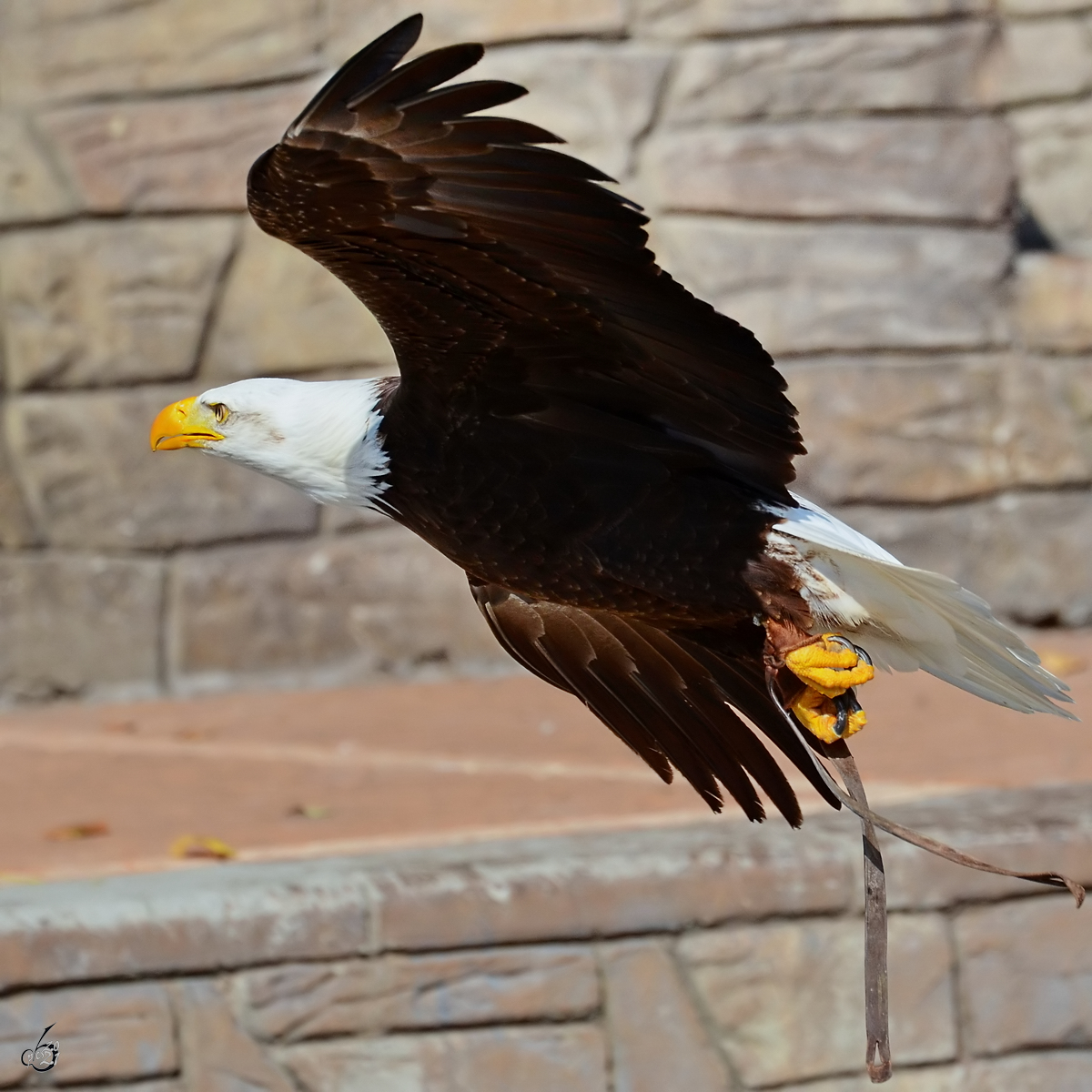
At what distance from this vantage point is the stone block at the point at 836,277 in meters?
4.50

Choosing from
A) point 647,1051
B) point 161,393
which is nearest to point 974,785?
point 647,1051

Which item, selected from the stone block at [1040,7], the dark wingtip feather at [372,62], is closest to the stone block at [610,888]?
the dark wingtip feather at [372,62]

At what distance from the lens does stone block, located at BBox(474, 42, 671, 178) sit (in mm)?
4449

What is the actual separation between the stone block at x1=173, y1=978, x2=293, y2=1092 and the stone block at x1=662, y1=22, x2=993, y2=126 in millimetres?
2683

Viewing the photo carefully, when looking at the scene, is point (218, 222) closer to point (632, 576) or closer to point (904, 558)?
point (904, 558)

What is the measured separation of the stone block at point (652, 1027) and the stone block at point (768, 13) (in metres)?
2.61

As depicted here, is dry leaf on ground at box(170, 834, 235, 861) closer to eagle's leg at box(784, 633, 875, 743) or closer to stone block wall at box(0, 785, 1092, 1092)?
stone block wall at box(0, 785, 1092, 1092)

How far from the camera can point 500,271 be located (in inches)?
69.2

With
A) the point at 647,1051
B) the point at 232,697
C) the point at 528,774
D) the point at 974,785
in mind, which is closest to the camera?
the point at 647,1051

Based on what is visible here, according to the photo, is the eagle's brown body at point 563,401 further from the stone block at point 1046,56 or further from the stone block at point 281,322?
the stone block at point 1046,56

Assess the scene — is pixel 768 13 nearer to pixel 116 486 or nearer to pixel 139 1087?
pixel 116 486

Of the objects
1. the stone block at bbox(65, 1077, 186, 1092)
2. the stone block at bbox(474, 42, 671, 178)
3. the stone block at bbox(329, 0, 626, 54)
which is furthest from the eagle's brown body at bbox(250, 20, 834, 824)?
the stone block at bbox(329, 0, 626, 54)

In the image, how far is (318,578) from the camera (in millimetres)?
4582

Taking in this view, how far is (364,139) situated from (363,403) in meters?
0.43
